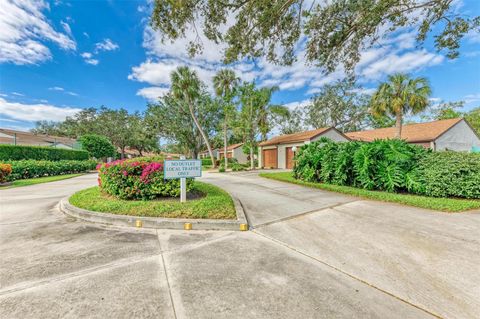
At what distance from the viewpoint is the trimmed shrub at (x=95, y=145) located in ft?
89.2

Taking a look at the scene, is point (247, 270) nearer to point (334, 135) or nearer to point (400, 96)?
point (400, 96)

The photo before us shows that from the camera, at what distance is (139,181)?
16.9ft

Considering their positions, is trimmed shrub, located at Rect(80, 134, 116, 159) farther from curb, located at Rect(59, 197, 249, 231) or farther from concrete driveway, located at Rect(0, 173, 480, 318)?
curb, located at Rect(59, 197, 249, 231)

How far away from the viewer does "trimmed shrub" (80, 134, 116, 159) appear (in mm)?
27188

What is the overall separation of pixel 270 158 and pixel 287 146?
3.20 meters

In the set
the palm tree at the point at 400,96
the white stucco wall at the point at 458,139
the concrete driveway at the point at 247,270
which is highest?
the palm tree at the point at 400,96

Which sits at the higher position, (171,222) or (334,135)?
(334,135)

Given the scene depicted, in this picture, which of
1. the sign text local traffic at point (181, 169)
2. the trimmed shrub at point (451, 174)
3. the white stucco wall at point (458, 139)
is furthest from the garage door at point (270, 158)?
the sign text local traffic at point (181, 169)

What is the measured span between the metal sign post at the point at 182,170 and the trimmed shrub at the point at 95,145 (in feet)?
97.9

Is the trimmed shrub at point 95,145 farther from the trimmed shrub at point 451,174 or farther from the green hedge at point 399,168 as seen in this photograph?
the trimmed shrub at point 451,174

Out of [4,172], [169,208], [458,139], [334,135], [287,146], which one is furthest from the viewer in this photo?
[287,146]

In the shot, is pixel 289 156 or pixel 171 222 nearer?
pixel 171 222

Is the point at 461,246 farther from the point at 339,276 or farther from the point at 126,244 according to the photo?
the point at 126,244

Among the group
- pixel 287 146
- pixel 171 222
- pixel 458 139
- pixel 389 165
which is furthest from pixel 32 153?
pixel 458 139
